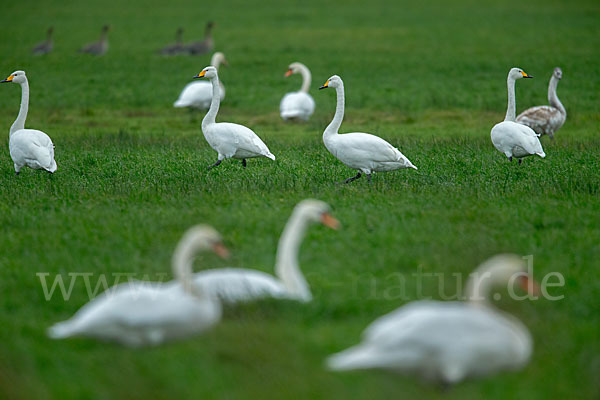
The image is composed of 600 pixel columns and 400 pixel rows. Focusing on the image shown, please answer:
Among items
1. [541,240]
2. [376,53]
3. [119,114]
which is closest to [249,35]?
[376,53]

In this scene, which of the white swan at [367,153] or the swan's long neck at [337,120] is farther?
the swan's long neck at [337,120]

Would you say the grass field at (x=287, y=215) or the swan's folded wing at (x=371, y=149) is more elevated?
the swan's folded wing at (x=371, y=149)

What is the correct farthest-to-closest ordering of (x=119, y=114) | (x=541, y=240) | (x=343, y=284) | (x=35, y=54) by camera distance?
(x=35, y=54) → (x=119, y=114) → (x=541, y=240) → (x=343, y=284)

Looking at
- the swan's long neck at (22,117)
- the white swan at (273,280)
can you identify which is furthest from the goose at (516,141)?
the swan's long neck at (22,117)

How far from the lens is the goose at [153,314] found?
518 cm

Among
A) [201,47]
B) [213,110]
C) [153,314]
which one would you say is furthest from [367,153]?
[201,47]

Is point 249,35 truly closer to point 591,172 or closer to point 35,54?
point 35,54

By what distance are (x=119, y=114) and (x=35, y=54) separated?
43.0ft

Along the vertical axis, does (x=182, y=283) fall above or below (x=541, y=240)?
above

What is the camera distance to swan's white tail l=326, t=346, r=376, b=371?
15.3 feet

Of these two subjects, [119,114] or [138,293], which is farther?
[119,114]

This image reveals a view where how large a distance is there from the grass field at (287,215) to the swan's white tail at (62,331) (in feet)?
0.35

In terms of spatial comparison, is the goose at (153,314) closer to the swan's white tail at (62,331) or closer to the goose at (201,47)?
the swan's white tail at (62,331)

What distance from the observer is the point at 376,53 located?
3328 centimetres
